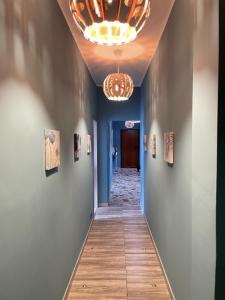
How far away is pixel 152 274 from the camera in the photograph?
9.67ft

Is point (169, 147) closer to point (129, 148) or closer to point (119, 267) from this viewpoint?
point (119, 267)

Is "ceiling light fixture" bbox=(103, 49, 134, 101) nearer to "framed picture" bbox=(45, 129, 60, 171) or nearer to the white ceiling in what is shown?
the white ceiling

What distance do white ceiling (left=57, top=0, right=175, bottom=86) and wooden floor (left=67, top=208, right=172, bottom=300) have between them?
295cm

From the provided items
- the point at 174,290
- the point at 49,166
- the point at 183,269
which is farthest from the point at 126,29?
the point at 174,290

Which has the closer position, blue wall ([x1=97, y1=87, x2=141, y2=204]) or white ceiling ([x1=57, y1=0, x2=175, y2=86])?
white ceiling ([x1=57, y1=0, x2=175, y2=86])

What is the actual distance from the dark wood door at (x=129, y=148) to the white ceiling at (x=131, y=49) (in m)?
8.29

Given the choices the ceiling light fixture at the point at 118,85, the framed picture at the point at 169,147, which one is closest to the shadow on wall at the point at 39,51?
the ceiling light fixture at the point at 118,85

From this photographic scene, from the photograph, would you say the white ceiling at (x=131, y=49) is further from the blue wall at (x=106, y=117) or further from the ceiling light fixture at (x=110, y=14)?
the ceiling light fixture at (x=110, y=14)

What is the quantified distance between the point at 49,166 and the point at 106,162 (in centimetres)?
427

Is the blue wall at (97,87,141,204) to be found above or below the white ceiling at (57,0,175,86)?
below

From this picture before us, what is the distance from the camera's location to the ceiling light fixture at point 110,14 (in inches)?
37.9

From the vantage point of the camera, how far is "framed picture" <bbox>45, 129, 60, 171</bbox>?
1.85 meters

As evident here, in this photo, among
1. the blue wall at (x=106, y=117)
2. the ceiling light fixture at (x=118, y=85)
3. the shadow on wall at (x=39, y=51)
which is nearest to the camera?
the shadow on wall at (x=39, y=51)

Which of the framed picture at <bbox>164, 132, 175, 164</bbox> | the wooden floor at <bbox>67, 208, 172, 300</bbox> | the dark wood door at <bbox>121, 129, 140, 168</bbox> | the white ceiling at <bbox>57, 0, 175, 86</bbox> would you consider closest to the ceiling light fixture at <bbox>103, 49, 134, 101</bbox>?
the white ceiling at <bbox>57, 0, 175, 86</bbox>
